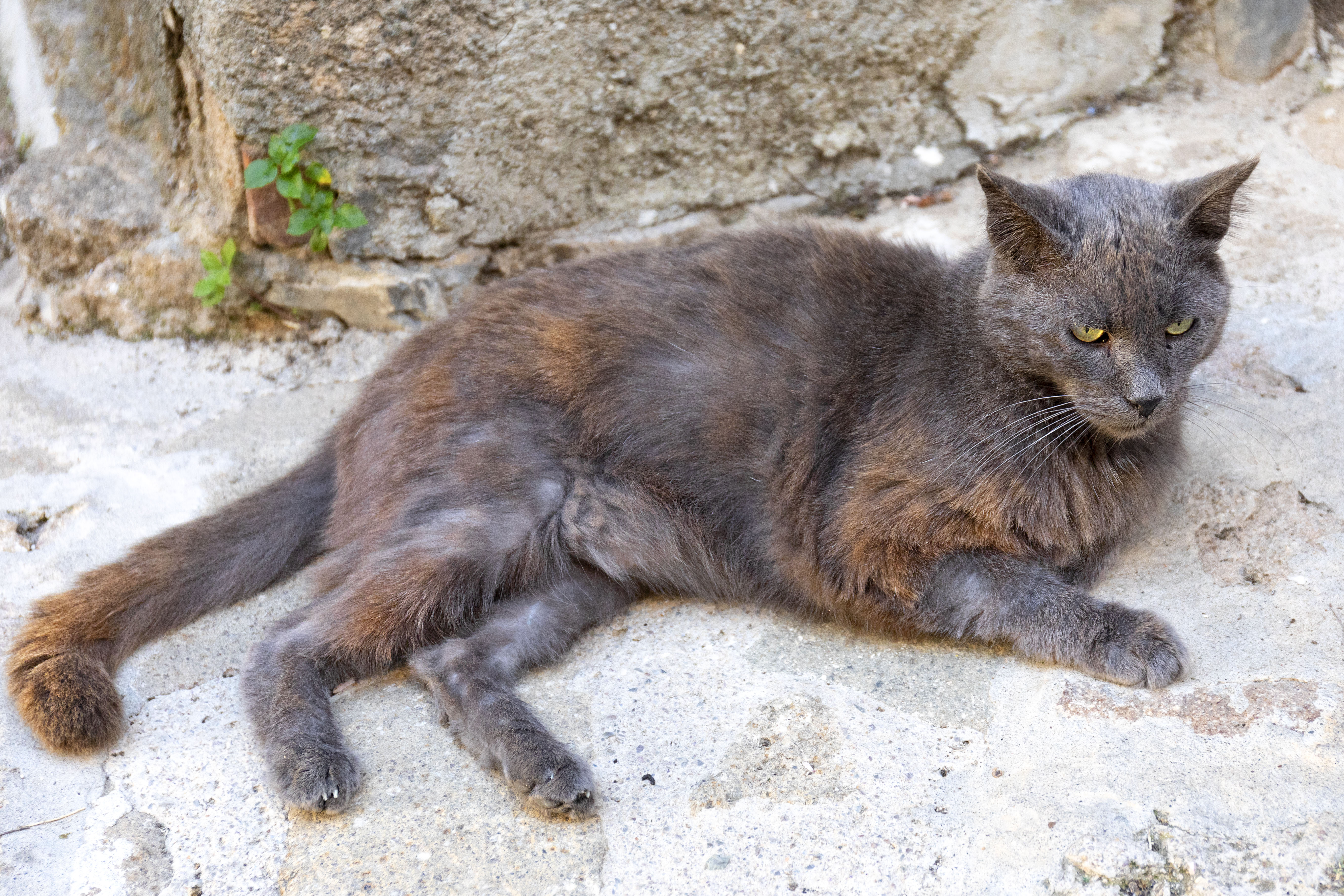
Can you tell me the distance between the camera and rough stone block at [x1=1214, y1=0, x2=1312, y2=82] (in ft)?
13.0

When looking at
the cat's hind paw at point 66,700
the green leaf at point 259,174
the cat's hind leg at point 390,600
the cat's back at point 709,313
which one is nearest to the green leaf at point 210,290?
the green leaf at point 259,174

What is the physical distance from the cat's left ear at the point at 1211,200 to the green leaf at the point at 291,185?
253 cm

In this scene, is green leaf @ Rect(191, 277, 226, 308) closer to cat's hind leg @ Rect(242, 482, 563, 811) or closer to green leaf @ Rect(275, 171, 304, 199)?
green leaf @ Rect(275, 171, 304, 199)

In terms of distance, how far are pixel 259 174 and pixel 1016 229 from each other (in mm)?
2281

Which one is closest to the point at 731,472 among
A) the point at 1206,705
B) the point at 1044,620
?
the point at 1044,620

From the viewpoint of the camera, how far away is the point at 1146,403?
250cm

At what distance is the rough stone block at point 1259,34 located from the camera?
13.0 ft

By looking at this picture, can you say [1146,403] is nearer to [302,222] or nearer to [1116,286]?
[1116,286]

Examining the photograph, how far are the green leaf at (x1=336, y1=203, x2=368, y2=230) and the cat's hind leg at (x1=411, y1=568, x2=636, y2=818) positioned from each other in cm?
147

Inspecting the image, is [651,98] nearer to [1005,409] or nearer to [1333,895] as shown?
[1005,409]

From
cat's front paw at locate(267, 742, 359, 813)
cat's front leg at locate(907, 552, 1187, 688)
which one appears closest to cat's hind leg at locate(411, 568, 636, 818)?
cat's front paw at locate(267, 742, 359, 813)

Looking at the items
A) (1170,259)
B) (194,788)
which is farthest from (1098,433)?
(194,788)

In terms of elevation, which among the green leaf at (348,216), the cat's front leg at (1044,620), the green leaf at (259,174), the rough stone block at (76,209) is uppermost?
the green leaf at (259,174)

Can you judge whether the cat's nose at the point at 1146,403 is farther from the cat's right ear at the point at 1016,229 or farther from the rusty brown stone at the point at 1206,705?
the rusty brown stone at the point at 1206,705
